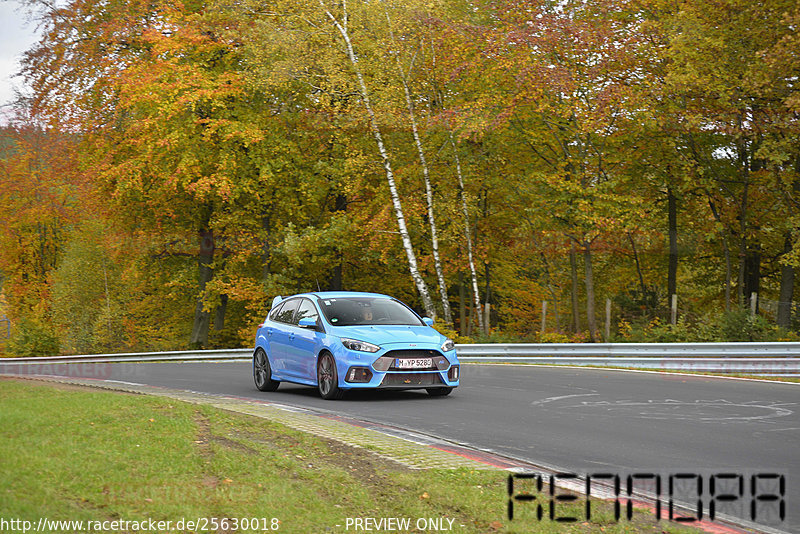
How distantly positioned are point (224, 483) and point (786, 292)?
2635 centimetres

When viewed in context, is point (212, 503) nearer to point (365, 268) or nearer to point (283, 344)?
point (283, 344)

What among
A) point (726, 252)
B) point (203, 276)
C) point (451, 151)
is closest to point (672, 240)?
point (726, 252)

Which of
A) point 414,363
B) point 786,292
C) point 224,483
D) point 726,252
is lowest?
point 224,483

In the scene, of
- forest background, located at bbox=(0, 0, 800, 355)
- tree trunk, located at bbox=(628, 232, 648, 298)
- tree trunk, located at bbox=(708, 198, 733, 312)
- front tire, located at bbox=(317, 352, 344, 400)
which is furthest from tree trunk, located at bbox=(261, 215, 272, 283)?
front tire, located at bbox=(317, 352, 344, 400)

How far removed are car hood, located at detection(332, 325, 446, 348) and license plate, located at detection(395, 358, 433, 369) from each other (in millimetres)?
266

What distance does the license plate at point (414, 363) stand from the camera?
14133 millimetres

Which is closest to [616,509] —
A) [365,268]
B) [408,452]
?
[408,452]

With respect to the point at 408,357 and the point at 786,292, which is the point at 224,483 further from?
the point at 786,292

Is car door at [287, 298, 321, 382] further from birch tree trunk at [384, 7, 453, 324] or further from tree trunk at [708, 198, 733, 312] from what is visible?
tree trunk at [708, 198, 733, 312]

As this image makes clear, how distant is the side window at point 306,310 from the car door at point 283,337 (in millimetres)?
178

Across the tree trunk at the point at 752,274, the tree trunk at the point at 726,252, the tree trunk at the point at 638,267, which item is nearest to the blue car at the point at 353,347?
the tree trunk at the point at 726,252

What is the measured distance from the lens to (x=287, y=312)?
16234 mm

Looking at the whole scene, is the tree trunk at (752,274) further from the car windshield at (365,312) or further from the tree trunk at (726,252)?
the car windshield at (365,312)

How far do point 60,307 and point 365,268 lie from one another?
23.9 meters
